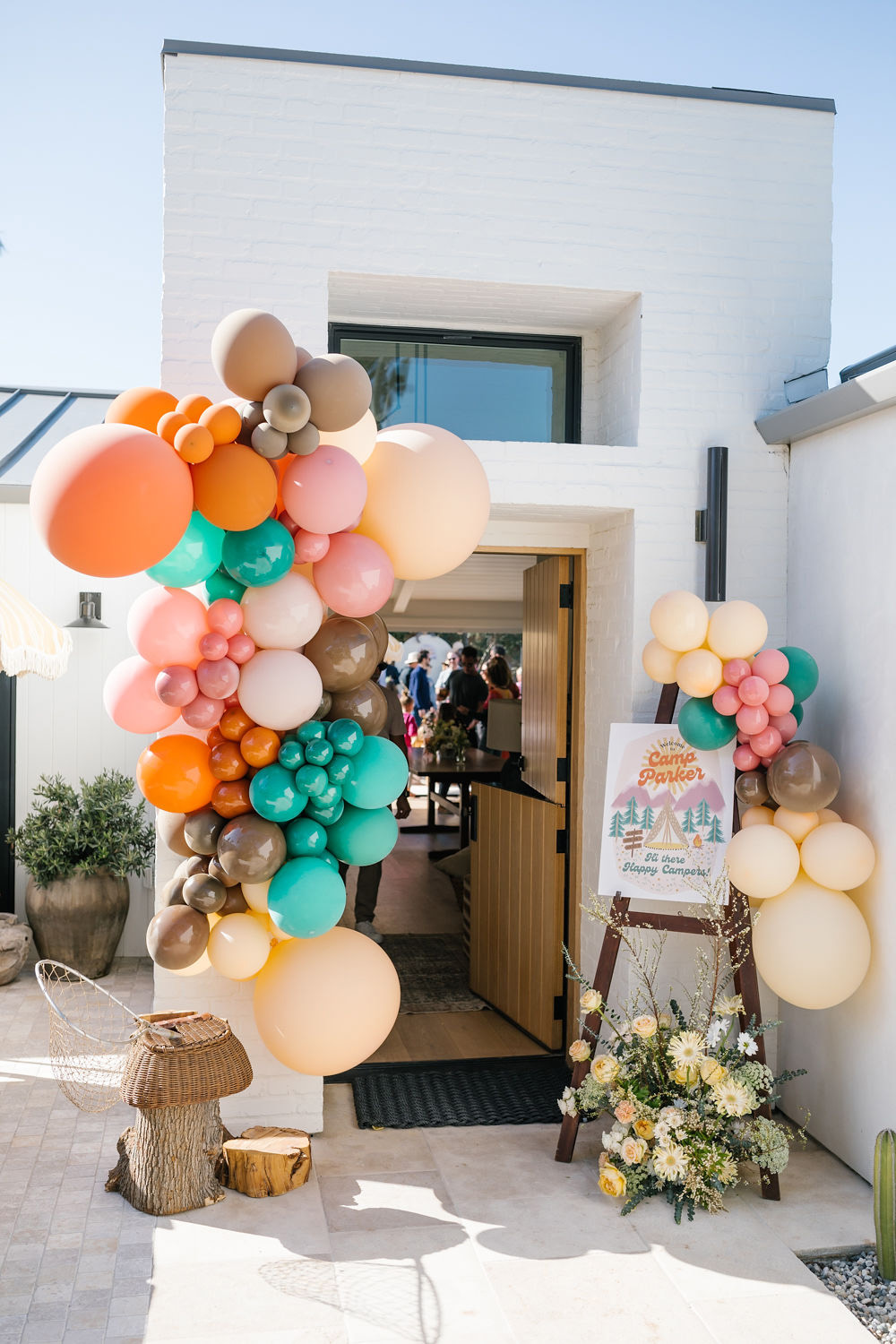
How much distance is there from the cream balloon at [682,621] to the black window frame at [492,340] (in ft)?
3.88

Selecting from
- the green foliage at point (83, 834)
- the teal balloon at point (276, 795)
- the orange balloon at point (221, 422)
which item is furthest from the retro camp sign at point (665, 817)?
the green foliage at point (83, 834)

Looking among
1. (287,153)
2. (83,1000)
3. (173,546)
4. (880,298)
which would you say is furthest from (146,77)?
(880,298)

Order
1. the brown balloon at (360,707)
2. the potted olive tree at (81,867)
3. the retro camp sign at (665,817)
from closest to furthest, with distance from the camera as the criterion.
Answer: the brown balloon at (360,707) < the retro camp sign at (665,817) < the potted olive tree at (81,867)

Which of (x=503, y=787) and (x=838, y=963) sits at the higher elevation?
(x=503, y=787)

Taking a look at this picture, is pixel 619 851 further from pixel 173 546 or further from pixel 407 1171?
pixel 173 546

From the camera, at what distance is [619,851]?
3422 mm

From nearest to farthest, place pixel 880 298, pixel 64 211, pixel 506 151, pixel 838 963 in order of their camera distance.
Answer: pixel 838 963
pixel 506 151
pixel 880 298
pixel 64 211

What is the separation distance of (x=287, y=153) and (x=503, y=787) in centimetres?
291

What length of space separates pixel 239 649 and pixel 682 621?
1.40 metres

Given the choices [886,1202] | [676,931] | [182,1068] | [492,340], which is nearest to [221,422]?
[182,1068]

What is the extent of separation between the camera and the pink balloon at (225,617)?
2654 mm

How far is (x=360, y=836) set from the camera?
2.81 metres

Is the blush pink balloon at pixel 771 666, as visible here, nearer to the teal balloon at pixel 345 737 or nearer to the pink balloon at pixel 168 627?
the teal balloon at pixel 345 737

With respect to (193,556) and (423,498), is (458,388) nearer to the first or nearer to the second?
(423,498)
